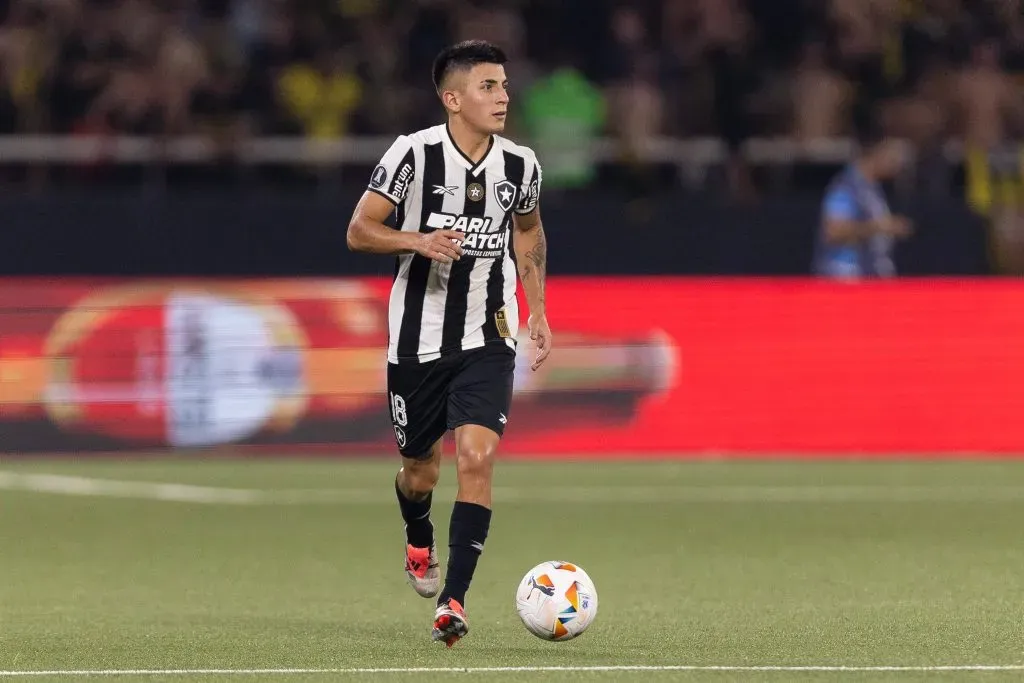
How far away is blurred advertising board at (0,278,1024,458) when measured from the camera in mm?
14656

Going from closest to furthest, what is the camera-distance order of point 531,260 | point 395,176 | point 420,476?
1. point 395,176
2. point 531,260
3. point 420,476

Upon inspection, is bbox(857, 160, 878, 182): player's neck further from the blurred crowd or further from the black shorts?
the black shorts

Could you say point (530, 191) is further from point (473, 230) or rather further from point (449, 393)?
point (449, 393)

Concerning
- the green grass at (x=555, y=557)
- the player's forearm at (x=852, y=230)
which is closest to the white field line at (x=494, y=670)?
the green grass at (x=555, y=557)

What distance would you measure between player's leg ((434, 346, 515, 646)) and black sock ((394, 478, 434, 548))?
0.74 metres

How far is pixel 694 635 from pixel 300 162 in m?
10.3

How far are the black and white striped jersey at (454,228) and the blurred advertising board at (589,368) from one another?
6815 mm

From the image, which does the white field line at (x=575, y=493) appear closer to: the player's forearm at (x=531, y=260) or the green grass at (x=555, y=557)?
the green grass at (x=555, y=557)

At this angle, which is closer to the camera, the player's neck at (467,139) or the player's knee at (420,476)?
the player's neck at (467,139)

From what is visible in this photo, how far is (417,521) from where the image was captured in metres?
8.18

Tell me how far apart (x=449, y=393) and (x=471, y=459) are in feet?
1.40

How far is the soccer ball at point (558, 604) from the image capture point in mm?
7000

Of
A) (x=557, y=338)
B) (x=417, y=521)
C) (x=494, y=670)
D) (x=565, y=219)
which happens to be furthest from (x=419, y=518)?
(x=565, y=219)

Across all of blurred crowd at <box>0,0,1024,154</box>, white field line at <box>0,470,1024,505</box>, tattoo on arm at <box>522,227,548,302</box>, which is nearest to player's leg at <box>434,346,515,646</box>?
tattoo on arm at <box>522,227,548,302</box>
